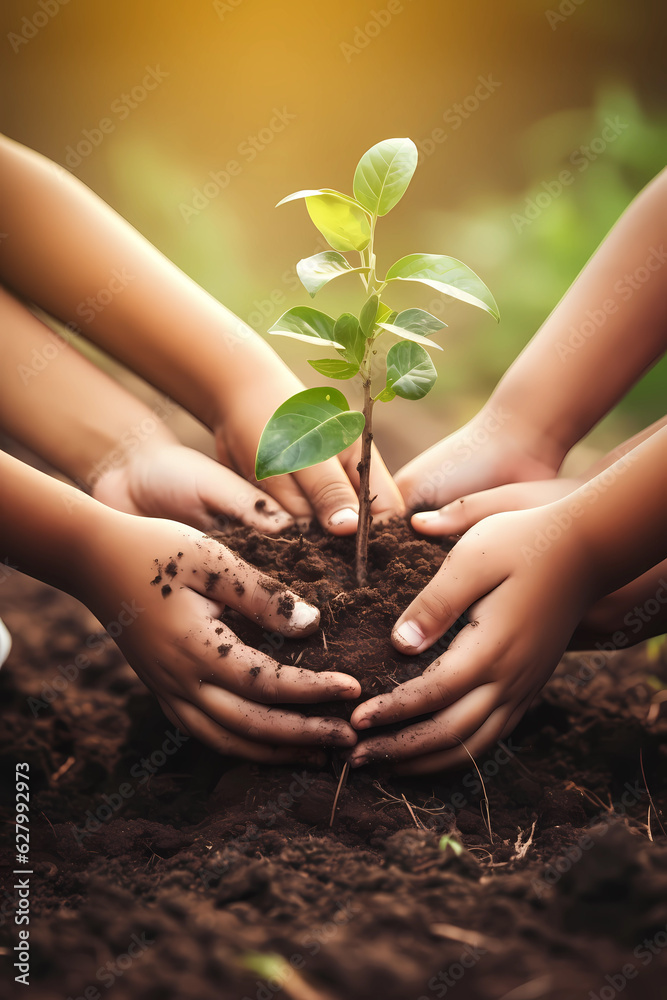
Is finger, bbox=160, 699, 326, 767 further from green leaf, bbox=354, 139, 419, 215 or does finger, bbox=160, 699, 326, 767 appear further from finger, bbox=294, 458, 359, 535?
green leaf, bbox=354, 139, 419, 215

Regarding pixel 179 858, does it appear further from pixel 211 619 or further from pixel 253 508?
pixel 253 508

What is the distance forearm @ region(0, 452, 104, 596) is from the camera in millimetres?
739

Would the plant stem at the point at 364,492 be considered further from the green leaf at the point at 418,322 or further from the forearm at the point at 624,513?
the forearm at the point at 624,513

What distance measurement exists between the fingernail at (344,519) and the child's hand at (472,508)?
0.30 ft

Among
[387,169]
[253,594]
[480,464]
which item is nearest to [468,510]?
[480,464]

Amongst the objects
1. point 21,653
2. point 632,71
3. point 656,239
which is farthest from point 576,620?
point 632,71

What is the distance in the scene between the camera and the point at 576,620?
753mm

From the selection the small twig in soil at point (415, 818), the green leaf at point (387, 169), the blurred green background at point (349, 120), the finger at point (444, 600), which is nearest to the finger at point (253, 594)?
the finger at point (444, 600)

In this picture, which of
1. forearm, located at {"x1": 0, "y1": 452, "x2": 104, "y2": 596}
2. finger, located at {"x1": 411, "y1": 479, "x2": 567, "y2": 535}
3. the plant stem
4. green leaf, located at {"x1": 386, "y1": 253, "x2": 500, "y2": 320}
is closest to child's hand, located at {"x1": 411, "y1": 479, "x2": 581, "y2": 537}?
finger, located at {"x1": 411, "y1": 479, "x2": 567, "y2": 535}

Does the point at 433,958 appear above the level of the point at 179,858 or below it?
above

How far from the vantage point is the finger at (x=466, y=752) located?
2.27ft

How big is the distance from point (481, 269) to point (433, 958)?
Result: 5.55 feet

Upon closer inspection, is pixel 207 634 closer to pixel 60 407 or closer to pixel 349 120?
pixel 60 407

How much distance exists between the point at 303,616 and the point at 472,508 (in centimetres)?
Answer: 33
